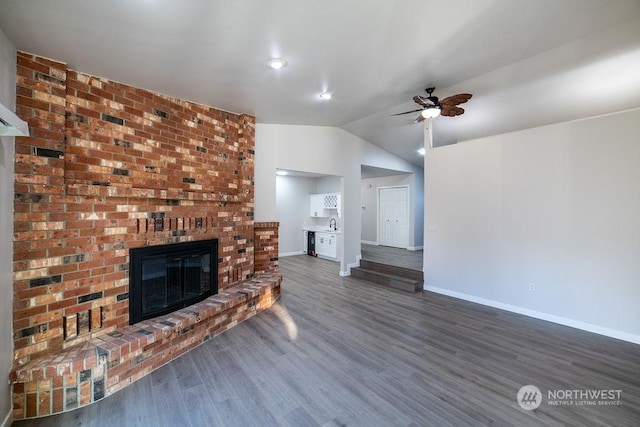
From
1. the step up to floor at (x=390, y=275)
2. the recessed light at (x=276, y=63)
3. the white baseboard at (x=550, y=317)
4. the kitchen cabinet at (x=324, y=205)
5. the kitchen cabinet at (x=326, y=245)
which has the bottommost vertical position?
the white baseboard at (x=550, y=317)

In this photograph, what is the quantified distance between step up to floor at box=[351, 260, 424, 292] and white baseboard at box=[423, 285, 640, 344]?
0.43 m

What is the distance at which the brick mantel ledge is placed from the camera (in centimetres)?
191

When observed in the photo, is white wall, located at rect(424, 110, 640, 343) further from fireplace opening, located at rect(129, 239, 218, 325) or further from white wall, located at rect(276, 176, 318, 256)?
white wall, located at rect(276, 176, 318, 256)

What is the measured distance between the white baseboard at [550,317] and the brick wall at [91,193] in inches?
153

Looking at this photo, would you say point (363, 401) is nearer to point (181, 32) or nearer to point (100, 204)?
point (100, 204)

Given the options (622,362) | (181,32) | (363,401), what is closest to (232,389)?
(363,401)

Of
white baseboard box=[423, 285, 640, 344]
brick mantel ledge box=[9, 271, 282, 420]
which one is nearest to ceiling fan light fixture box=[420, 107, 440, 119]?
white baseboard box=[423, 285, 640, 344]

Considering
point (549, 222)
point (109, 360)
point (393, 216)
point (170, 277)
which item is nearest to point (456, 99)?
point (549, 222)

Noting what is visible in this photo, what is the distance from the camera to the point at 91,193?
7.90ft

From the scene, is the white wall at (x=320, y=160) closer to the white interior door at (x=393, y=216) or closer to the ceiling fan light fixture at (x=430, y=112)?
the white interior door at (x=393, y=216)

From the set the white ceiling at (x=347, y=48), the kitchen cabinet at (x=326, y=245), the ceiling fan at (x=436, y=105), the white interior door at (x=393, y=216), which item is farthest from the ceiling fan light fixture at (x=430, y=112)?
the white interior door at (x=393, y=216)

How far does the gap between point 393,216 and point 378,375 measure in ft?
21.1

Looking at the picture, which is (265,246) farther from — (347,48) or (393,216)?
(393,216)

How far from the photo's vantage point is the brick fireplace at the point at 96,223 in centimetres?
205
